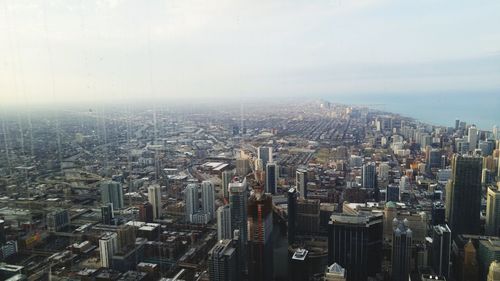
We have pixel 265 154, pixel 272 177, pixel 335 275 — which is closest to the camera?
pixel 335 275

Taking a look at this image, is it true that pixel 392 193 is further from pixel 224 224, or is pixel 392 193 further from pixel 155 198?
pixel 155 198

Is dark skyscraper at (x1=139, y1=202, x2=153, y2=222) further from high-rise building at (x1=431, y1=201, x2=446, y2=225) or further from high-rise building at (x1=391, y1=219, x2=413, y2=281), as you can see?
high-rise building at (x1=431, y1=201, x2=446, y2=225)

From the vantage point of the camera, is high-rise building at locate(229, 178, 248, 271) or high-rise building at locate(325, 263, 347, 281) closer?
high-rise building at locate(325, 263, 347, 281)

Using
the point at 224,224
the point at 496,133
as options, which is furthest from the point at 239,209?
the point at 496,133

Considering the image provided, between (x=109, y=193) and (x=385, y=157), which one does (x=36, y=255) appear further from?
(x=385, y=157)

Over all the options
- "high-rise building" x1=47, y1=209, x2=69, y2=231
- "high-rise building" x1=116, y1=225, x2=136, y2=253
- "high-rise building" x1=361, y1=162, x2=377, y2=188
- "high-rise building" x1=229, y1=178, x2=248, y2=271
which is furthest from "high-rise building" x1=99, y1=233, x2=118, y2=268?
"high-rise building" x1=361, y1=162, x2=377, y2=188

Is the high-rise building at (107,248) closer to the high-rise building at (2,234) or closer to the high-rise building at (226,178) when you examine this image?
the high-rise building at (2,234)

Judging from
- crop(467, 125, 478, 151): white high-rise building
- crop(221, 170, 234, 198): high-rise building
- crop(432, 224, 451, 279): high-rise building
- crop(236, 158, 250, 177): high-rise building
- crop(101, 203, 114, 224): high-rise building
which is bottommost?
crop(432, 224, 451, 279): high-rise building
